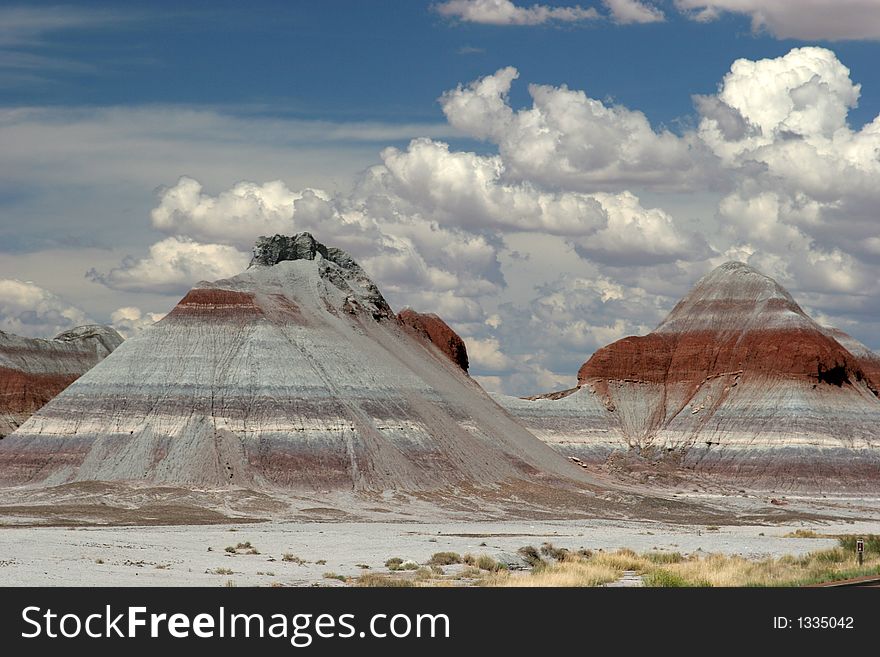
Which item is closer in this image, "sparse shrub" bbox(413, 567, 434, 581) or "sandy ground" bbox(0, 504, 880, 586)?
"sandy ground" bbox(0, 504, 880, 586)

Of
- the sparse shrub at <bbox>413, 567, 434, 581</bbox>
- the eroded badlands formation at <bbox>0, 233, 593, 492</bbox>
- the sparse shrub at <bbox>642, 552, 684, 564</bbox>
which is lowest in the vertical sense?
the sparse shrub at <bbox>642, 552, 684, 564</bbox>

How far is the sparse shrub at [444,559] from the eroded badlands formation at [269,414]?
47.7 metres

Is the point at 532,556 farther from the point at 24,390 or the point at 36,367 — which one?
the point at 36,367

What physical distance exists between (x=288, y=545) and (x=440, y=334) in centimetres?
8008

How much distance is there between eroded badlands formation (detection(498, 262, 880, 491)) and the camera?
133 metres

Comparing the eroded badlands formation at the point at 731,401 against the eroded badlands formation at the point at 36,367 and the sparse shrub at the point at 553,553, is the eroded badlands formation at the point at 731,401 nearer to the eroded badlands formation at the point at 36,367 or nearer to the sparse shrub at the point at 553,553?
the eroded badlands formation at the point at 36,367

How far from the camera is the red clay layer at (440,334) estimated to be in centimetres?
12988

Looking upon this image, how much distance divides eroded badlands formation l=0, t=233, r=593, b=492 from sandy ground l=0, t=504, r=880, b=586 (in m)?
16.1

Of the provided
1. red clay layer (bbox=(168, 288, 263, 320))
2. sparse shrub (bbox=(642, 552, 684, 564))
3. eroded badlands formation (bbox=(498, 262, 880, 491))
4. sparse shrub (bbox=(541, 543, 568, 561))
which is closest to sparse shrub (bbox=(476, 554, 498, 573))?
sparse shrub (bbox=(541, 543, 568, 561))

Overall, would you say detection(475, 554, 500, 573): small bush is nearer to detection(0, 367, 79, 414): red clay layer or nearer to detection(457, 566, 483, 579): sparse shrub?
detection(457, 566, 483, 579): sparse shrub

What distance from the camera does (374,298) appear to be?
11981 centimetres

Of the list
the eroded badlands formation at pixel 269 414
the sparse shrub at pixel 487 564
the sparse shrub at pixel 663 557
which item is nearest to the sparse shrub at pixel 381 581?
the sparse shrub at pixel 487 564
